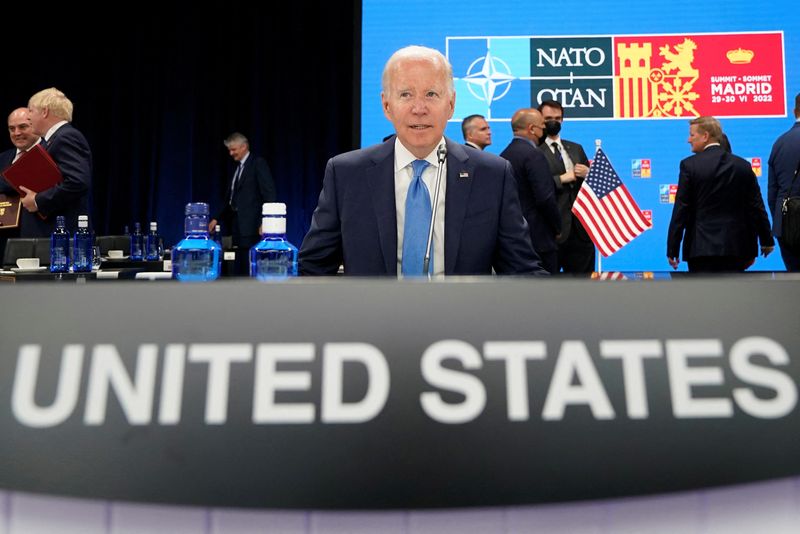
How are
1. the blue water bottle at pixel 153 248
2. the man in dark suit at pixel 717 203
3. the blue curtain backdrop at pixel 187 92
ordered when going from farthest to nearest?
1. the blue curtain backdrop at pixel 187 92
2. the blue water bottle at pixel 153 248
3. the man in dark suit at pixel 717 203

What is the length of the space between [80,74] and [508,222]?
6.80m

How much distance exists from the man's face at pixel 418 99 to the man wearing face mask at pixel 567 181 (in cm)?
290

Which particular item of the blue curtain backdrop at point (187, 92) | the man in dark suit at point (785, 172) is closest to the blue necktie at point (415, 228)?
the man in dark suit at point (785, 172)

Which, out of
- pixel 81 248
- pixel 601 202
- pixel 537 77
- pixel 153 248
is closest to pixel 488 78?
pixel 537 77

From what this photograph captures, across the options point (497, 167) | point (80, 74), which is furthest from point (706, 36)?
point (80, 74)

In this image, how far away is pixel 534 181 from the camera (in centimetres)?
389

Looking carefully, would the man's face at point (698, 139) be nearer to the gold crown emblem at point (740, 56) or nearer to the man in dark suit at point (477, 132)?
the man in dark suit at point (477, 132)

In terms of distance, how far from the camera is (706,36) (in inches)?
211

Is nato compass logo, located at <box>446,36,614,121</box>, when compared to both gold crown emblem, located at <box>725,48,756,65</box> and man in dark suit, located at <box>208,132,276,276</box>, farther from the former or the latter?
man in dark suit, located at <box>208,132,276,276</box>

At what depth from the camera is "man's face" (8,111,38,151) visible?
3766 mm

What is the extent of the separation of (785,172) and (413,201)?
140 inches

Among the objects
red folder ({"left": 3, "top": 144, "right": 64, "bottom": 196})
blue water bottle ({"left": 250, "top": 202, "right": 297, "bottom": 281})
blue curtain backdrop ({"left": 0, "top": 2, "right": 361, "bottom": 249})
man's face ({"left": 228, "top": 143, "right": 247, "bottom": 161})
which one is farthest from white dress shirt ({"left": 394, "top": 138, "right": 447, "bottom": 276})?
blue curtain backdrop ({"left": 0, "top": 2, "right": 361, "bottom": 249})

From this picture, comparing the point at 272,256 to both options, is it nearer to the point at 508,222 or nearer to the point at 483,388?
the point at 508,222

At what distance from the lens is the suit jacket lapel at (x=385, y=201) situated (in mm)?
1669
